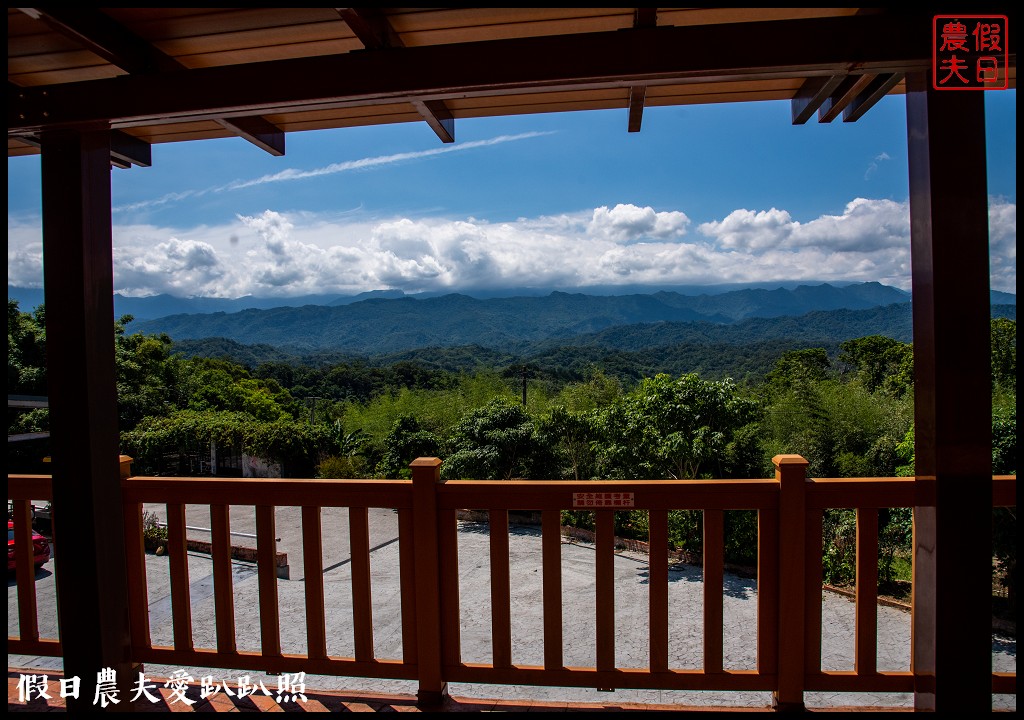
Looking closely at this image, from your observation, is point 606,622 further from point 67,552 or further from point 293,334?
point 293,334

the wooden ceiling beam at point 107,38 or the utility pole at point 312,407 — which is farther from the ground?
the wooden ceiling beam at point 107,38

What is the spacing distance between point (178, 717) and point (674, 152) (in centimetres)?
4979

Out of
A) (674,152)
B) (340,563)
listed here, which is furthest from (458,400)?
(674,152)

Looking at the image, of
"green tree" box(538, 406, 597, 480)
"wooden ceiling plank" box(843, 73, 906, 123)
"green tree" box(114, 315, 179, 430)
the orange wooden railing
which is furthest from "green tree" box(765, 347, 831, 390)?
"green tree" box(114, 315, 179, 430)

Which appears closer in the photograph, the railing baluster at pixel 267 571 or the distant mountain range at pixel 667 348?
the railing baluster at pixel 267 571

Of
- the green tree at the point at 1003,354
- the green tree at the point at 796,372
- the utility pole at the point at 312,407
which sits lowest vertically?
the utility pole at the point at 312,407

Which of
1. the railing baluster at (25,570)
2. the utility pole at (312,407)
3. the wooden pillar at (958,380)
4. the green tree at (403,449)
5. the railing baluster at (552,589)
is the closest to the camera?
the wooden pillar at (958,380)

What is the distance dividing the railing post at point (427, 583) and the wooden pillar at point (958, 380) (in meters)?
1.47

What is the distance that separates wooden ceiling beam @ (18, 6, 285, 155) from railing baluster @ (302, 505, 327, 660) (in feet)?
4.93

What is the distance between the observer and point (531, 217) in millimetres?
61188

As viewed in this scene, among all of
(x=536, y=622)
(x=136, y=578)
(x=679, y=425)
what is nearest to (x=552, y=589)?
(x=136, y=578)

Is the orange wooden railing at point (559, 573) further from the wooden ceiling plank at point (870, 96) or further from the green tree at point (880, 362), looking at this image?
the green tree at point (880, 362)

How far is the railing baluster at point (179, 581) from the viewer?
88.4 inches

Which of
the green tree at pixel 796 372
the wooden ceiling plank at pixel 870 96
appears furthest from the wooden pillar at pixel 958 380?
the green tree at pixel 796 372
